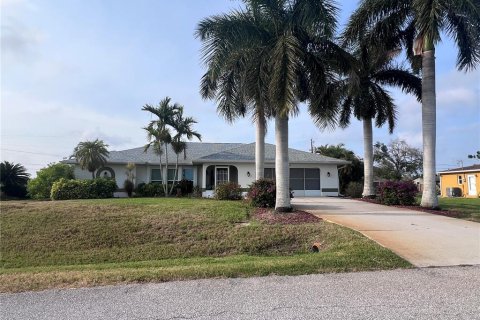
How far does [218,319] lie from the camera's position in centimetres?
476

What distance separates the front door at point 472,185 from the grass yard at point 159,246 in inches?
1175

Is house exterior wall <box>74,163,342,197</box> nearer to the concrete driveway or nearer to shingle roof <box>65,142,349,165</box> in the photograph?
shingle roof <box>65,142,349,165</box>

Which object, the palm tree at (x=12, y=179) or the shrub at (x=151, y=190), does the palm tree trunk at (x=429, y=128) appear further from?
the palm tree at (x=12, y=179)

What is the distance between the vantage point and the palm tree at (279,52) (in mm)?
12945

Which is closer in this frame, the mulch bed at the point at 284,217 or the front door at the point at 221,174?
the mulch bed at the point at 284,217

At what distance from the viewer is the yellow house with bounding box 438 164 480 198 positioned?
119 ft

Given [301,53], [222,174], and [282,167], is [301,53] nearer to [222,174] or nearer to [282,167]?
[282,167]

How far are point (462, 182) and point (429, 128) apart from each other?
Result: 26.3m

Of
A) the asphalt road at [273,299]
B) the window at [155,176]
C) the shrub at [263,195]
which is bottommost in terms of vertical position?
the asphalt road at [273,299]

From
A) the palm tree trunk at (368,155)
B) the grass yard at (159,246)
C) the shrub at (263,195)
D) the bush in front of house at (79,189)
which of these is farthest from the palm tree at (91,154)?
the palm tree trunk at (368,155)

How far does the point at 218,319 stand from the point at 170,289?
1.51 metres

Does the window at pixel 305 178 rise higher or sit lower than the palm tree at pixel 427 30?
lower

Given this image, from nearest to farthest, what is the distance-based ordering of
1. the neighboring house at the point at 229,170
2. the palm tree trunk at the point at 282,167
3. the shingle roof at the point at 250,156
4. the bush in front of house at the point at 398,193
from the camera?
the palm tree trunk at the point at 282,167
the bush in front of house at the point at 398,193
the shingle roof at the point at 250,156
the neighboring house at the point at 229,170

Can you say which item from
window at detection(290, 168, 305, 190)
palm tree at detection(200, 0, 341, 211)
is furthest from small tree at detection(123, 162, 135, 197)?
palm tree at detection(200, 0, 341, 211)
